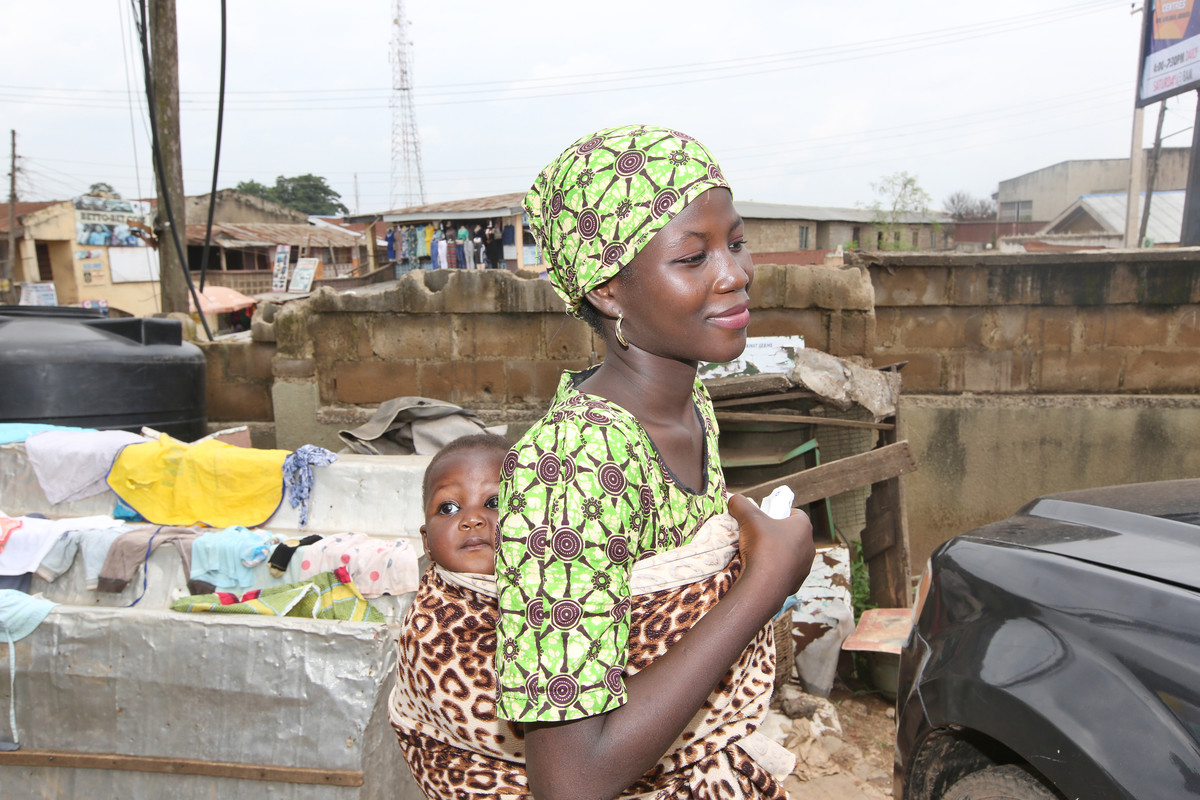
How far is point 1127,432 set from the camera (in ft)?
18.9

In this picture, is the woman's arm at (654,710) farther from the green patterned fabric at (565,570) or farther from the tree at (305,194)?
the tree at (305,194)

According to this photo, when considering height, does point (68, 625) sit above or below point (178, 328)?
below

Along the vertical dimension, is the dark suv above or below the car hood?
below

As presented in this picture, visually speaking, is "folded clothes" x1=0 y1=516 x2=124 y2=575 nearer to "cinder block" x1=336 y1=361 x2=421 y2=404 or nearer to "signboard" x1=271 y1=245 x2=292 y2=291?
"cinder block" x1=336 y1=361 x2=421 y2=404

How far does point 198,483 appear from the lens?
4.58 meters

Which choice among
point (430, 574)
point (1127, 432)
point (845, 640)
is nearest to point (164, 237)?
point (845, 640)

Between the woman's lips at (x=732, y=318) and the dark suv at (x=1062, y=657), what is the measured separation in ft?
3.66

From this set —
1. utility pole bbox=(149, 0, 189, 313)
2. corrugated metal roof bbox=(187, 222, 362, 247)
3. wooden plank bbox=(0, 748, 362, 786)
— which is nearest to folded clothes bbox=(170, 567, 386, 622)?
wooden plank bbox=(0, 748, 362, 786)

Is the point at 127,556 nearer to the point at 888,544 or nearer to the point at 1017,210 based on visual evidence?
the point at 888,544

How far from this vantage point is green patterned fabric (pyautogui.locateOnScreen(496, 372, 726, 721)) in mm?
932

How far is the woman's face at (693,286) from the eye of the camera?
1.13 metres

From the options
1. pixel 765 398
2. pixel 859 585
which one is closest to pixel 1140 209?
pixel 859 585

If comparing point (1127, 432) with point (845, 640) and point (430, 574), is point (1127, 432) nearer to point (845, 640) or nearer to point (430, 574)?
point (845, 640)

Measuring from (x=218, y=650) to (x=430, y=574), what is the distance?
195 cm
